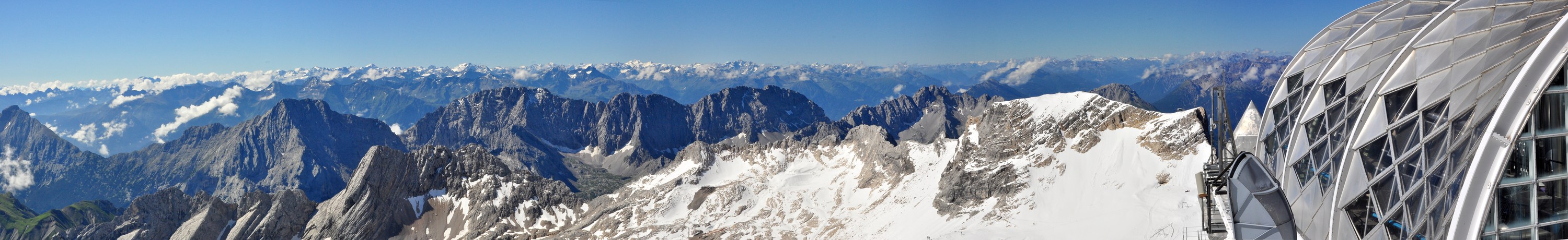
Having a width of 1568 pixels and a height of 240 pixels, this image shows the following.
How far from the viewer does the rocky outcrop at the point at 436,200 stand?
470 feet

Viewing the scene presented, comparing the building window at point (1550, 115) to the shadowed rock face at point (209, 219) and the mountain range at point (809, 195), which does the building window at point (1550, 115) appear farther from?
the shadowed rock face at point (209, 219)

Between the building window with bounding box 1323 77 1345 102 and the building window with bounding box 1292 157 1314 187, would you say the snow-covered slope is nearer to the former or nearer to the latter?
the building window with bounding box 1323 77 1345 102

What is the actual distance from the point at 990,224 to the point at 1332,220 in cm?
6114

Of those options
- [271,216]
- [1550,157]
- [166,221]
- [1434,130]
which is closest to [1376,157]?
[1434,130]

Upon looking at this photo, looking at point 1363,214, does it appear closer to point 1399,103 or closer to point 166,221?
point 1399,103

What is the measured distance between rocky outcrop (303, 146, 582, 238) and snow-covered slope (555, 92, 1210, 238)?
12.2 meters

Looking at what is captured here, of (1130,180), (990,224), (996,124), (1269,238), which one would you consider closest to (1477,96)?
(1269,238)

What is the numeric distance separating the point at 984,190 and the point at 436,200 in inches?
4787

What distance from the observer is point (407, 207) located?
154m

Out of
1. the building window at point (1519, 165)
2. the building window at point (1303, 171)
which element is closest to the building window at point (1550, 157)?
the building window at point (1519, 165)

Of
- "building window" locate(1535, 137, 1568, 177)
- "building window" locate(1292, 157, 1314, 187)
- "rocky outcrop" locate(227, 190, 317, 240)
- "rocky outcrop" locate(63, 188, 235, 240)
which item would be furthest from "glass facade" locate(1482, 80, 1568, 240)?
"rocky outcrop" locate(63, 188, 235, 240)

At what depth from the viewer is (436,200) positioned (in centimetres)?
15838

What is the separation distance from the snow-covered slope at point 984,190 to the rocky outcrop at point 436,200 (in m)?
12.2

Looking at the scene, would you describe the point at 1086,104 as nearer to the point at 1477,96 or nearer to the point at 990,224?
the point at 990,224
